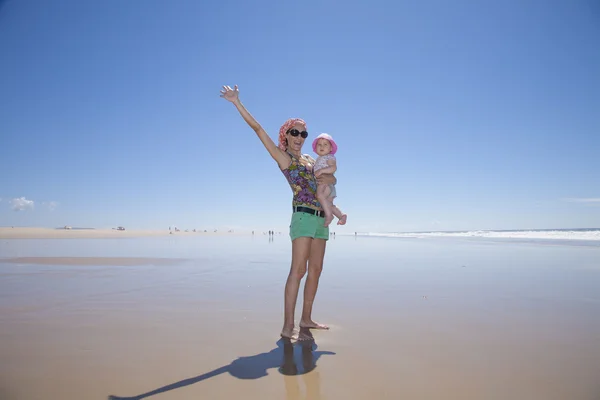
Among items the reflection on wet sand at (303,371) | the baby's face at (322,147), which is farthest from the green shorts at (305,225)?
the reflection on wet sand at (303,371)

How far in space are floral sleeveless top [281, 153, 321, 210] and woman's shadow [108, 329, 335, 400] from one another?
143cm

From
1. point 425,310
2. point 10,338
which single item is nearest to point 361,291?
point 425,310

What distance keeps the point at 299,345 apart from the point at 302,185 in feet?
5.29

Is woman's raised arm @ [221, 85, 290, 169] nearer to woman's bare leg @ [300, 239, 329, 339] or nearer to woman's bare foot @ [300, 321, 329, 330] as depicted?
woman's bare leg @ [300, 239, 329, 339]

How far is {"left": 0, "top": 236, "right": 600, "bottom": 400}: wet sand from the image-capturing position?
254 cm

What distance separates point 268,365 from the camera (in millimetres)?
2971

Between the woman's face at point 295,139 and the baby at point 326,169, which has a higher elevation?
the woman's face at point 295,139

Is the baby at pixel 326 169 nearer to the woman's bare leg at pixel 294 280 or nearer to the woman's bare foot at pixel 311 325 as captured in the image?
the woman's bare leg at pixel 294 280

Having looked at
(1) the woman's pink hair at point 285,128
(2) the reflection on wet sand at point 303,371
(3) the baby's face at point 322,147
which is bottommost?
(2) the reflection on wet sand at point 303,371

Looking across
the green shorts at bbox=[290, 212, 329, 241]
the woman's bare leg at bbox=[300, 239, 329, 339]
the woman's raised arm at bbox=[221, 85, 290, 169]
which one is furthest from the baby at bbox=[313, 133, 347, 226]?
the woman's raised arm at bbox=[221, 85, 290, 169]

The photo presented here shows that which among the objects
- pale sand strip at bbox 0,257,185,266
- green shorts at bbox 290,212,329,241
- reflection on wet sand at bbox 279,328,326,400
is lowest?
reflection on wet sand at bbox 279,328,326,400

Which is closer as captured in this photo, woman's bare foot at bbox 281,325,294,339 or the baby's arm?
woman's bare foot at bbox 281,325,294,339

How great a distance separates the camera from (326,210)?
3.80m

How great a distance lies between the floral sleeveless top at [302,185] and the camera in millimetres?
3867
